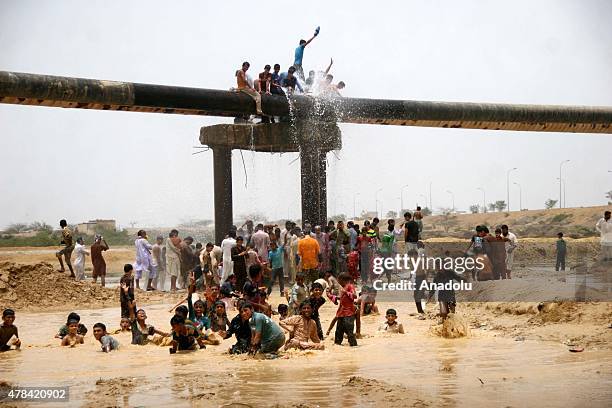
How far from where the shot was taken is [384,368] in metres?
11.7

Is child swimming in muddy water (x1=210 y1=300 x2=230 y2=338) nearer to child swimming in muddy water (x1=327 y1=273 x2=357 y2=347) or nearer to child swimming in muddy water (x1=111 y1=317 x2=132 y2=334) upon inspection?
child swimming in muddy water (x1=111 y1=317 x2=132 y2=334)

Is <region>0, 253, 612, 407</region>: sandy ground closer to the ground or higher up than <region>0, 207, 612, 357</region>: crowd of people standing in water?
closer to the ground

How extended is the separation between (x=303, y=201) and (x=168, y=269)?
12.2 feet

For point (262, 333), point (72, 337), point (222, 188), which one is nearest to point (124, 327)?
point (72, 337)

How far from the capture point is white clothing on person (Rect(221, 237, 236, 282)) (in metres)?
18.5

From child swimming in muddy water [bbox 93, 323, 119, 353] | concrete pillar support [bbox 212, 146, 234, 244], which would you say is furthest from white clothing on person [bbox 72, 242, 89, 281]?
child swimming in muddy water [bbox 93, 323, 119, 353]

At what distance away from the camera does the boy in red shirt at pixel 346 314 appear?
13.6 metres

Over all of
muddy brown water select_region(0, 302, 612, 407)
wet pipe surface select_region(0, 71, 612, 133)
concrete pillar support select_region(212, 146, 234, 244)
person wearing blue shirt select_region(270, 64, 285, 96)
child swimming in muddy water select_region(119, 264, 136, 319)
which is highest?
person wearing blue shirt select_region(270, 64, 285, 96)

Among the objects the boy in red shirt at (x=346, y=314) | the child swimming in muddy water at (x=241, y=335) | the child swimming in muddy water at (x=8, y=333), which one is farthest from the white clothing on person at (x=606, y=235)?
the child swimming in muddy water at (x=8, y=333)

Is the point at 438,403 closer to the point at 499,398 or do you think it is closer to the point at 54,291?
the point at 499,398

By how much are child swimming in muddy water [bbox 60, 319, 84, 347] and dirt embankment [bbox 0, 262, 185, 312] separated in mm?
5486

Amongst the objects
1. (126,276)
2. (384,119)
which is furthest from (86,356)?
(384,119)

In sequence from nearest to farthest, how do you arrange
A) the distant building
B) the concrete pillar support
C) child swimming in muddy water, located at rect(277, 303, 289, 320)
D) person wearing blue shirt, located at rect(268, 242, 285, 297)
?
child swimming in muddy water, located at rect(277, 303, 289, 320), person wearing blue shirt, located at rect(268, 242, 285, 297), the concrete pillar support, the distant building

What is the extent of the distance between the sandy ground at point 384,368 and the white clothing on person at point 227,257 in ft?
7.84
